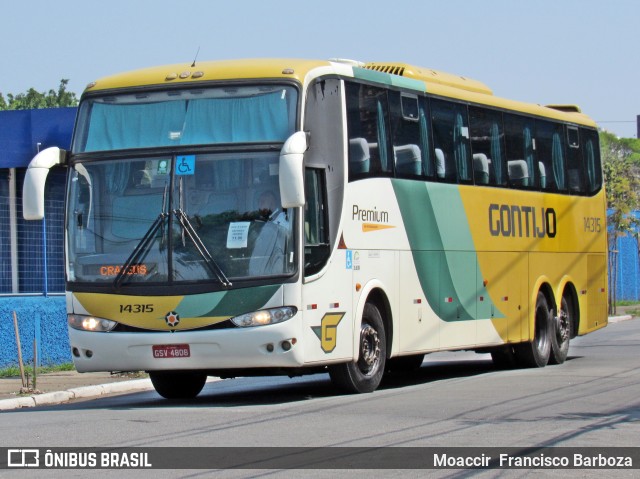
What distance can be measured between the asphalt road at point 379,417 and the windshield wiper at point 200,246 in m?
1.42

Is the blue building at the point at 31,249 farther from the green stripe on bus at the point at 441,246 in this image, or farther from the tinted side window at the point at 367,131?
the tinted side window at the point at 367,131

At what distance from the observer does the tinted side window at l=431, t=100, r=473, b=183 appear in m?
17.5

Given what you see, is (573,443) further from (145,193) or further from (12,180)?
(12,180)

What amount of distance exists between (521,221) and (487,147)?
1563 mm

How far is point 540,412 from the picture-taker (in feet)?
41.5

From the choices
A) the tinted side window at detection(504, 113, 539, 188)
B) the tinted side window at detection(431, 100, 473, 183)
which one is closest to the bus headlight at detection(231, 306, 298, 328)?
the tinted side window at detection(431, 100, 473, 183)

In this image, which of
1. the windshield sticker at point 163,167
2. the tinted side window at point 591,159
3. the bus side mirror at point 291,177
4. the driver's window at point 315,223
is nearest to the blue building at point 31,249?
the tinted side window at point 591,159

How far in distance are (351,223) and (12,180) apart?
11.5m

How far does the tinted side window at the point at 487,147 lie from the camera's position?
61.1 ft

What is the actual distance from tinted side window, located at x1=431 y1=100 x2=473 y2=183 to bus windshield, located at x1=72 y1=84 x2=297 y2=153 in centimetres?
392

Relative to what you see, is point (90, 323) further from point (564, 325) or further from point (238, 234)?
point (564, 325)

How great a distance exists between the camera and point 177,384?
1609cm

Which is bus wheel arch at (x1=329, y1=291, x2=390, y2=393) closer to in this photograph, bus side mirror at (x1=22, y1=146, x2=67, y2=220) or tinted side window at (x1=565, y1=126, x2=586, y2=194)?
bus side mirror at (x1=22, y1=146, x2=67, y2=220)

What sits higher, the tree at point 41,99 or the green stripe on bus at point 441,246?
the tree at point 41,99
